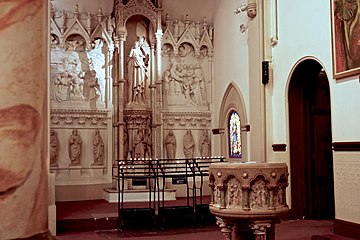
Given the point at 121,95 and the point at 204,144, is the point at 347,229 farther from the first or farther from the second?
the point at 121,95

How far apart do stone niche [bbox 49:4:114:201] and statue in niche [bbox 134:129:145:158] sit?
69 centimetres

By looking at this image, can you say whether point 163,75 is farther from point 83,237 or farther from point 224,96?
point 83,237

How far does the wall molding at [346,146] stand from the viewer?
697 centimetres

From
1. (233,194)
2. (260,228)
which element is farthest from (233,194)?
(260,228)

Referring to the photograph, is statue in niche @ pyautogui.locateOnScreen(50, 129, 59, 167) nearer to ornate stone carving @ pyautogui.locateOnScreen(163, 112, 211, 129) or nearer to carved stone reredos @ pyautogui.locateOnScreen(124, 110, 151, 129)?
carved stone reredos @ pyautogui.locateOnScreen(124, 110, 151, 129)

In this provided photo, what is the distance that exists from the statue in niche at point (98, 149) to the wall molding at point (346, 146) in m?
6.70

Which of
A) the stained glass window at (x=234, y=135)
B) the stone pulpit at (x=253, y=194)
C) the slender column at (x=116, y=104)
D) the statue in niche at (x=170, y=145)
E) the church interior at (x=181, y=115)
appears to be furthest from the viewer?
Result: the statue in niche at (x=170, y=145)

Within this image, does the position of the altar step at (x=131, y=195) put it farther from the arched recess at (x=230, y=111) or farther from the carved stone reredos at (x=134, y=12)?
the carved stone reredos at (x=134, y=12)

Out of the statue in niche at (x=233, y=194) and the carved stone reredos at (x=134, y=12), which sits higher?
the carved stone reredos at (x=134, y=12)

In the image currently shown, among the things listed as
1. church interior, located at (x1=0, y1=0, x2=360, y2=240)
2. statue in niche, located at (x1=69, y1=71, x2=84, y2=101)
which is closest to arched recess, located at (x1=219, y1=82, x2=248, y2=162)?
church interior, located at (x1=0, y1=0, x2=360, y2=240)

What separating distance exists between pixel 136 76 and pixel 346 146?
688 centimetres

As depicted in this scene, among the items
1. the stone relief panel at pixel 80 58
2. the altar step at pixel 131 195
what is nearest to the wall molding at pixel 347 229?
the altar step at pixel 131 195

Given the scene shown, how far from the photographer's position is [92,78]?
41.1 feet

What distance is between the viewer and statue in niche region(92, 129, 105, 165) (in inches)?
486
